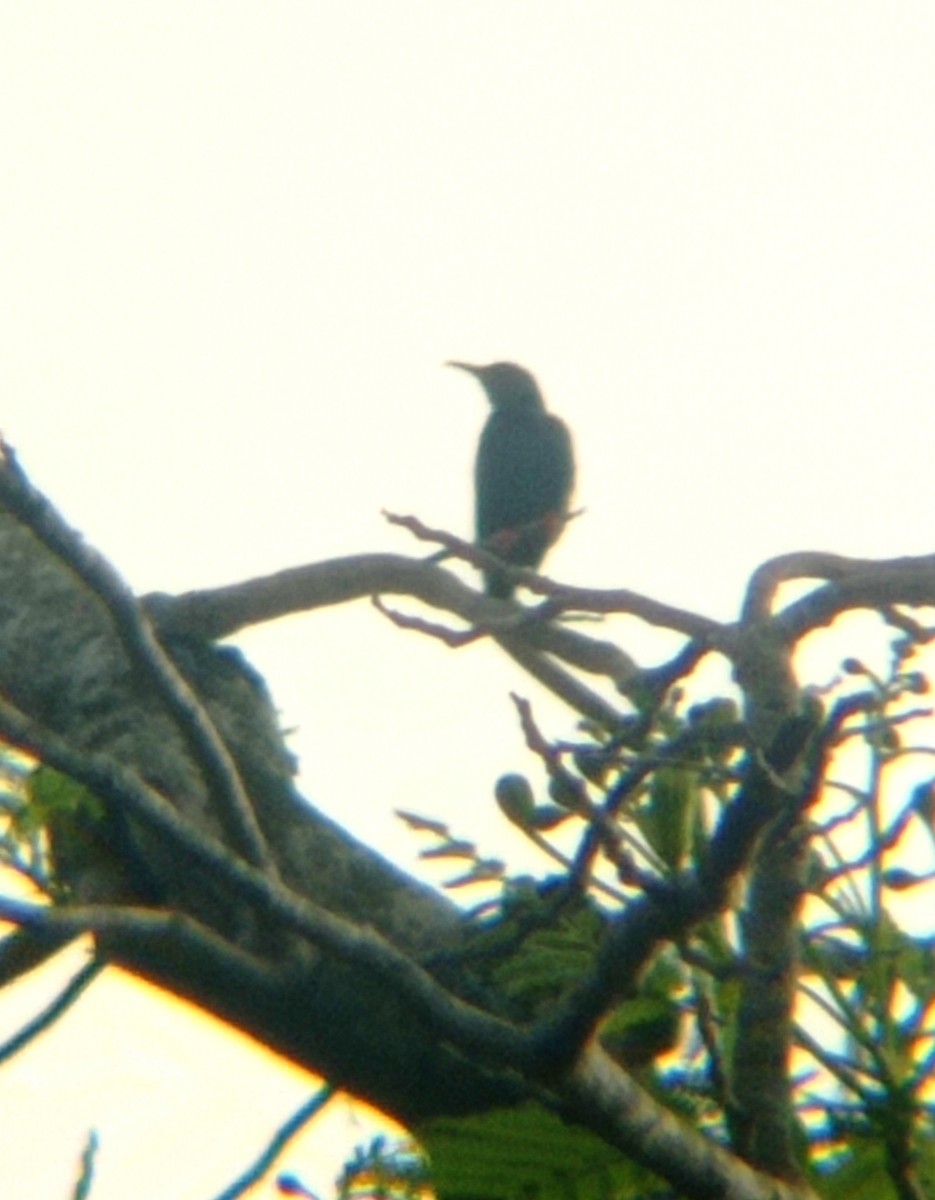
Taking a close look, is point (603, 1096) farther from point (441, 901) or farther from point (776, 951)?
point (441, 901)

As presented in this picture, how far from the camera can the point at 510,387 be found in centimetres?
1298

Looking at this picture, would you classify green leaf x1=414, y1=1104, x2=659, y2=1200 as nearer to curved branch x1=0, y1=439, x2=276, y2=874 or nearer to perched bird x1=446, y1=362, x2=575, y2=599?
curved branch x1=0, y1=439, x2=276, y2=874

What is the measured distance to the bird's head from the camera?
12883 millimetres

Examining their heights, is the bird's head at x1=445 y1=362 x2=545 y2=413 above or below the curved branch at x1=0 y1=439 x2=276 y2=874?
above

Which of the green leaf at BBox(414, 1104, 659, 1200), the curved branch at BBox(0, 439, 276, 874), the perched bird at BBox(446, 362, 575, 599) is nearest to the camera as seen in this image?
the green leaf at BBox(414, 1104, 659, 1200)

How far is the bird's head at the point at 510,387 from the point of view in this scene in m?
12.9

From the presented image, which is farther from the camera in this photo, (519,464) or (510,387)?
(510,387)

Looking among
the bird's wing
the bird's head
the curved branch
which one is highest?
the bird's head

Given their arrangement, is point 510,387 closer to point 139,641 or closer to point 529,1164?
point 139,641

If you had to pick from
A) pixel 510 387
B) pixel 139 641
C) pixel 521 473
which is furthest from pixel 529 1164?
pixel 510 387

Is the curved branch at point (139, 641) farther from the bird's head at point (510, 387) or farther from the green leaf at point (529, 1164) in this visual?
the bird's head at point (510, 387)

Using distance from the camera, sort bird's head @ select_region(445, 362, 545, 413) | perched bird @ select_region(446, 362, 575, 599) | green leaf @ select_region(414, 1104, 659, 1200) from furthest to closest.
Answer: bird's head @ select_region(445, 362, 545, 413), perched bird @ select_region(446, 362, 575, 599), green leaf @ select_region(414, 1104, 659, 1200)

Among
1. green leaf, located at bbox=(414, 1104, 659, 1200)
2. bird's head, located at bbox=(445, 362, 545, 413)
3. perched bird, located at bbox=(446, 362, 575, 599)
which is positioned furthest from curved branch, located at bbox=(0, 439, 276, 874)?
bird's head, located at bbox=(445, 362, 545, 413)

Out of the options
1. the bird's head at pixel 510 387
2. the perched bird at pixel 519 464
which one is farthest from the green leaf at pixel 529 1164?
the bird's head at pixel 510 387
